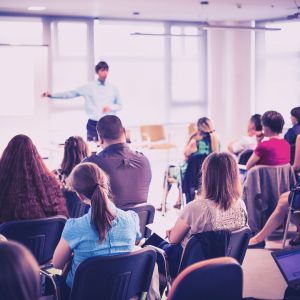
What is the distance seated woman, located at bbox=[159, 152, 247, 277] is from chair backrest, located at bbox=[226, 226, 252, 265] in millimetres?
67

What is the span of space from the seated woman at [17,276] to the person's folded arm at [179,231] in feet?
4.43

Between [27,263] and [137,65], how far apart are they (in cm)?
784

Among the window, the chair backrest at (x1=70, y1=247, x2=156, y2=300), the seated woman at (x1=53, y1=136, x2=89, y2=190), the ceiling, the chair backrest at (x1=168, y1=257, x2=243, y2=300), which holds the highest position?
the ceiling

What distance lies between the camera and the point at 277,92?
28.5 feet

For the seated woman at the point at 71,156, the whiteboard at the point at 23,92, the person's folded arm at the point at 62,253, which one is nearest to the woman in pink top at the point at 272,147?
the seated woman at the point at 71,156

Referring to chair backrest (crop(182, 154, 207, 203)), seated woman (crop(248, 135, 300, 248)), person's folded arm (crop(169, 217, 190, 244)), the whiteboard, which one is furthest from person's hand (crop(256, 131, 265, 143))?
the whiteboard

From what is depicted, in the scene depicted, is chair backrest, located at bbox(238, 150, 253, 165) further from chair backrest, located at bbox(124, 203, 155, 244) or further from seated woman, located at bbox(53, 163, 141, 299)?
seated woman, located at bbox(53, 163, 141, 299)

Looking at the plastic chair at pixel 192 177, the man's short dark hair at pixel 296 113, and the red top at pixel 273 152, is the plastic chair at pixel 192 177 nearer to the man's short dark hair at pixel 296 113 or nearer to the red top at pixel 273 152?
the red top at pixel 273 152

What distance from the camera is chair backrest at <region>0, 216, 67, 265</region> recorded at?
2193 mm

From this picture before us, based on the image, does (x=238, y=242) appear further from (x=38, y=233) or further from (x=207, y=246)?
(x=38, y=233)

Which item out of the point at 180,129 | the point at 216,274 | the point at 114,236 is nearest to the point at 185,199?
the point at 114,236

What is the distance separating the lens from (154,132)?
797 centimetres

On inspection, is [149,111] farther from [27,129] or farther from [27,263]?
[27,263]

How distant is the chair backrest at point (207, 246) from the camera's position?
205 cm
